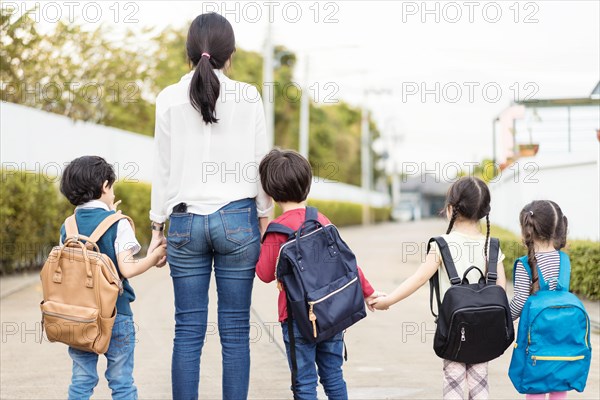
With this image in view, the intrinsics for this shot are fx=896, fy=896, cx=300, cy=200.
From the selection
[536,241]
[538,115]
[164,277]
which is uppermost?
[538,115]

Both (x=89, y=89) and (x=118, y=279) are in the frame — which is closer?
(x=118, y=279)

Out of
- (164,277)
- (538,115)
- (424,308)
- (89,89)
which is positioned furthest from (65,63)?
(424,308)

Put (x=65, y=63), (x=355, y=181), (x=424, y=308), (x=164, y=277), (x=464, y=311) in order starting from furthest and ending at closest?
(x=355, y=181) < (x=65, y=63) < (x=164, y=277) < (x=424, y=308) < (x=464, y=311)

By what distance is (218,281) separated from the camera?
4.23 meters

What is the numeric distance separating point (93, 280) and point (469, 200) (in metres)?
1.82

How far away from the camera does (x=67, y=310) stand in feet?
13.9

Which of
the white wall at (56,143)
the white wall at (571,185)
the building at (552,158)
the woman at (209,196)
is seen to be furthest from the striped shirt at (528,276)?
the white wall at (56,143)

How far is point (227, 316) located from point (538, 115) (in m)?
22.0

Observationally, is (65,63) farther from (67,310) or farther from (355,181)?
(355,181)

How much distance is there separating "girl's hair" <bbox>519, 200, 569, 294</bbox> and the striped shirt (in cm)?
3

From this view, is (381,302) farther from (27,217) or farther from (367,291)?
(27,217)

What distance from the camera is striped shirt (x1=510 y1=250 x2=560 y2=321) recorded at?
4.30 metres

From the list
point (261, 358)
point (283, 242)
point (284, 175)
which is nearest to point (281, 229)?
point (283, 242)

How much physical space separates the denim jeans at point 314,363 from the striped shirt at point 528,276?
0.88 m
